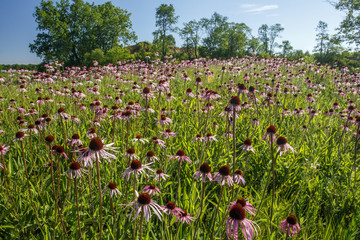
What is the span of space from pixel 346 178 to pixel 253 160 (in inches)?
49.7

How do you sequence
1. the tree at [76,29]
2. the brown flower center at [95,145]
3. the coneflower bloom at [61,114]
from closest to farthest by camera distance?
the brown flower center at [95,145] < the coneflower bloom at [61,114] < the tree at [76,29]

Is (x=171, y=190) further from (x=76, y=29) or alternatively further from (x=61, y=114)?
(x=76, y=29)

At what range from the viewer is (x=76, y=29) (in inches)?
1463

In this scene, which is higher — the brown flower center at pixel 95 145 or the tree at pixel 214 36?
the tree at pixel 214 36

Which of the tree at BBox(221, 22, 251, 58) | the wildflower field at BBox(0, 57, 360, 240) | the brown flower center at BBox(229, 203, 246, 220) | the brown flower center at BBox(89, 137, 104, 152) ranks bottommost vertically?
the wildflower field at BBox(0, 57, 360, 240)

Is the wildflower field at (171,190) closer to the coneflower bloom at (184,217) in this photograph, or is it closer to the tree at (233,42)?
the coneflower bloom at (184,217)

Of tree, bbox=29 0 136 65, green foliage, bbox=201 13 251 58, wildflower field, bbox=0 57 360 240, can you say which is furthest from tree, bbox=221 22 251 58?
wildflower field, bbox=0 57 360 240

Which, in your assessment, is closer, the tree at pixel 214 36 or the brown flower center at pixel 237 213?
the brown flower center at pixel 237 213

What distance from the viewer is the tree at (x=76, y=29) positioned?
3566cm

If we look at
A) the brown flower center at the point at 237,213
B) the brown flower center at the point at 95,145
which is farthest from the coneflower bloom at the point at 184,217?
the brown flower center at the point at 95,145

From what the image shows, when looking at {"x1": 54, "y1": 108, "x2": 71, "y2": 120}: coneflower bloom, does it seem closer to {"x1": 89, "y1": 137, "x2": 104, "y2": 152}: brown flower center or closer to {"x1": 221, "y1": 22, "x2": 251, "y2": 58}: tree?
{"x1": 89, "y1": 137, "x2": 104, "y2": 152}: brown flower center

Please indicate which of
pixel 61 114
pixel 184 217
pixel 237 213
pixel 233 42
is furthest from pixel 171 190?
pixel 233 42

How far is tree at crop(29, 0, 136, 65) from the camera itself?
3566 centimetres

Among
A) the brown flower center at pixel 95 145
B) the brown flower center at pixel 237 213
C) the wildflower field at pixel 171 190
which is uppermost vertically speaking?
the brown flower center at pixel 95 145
